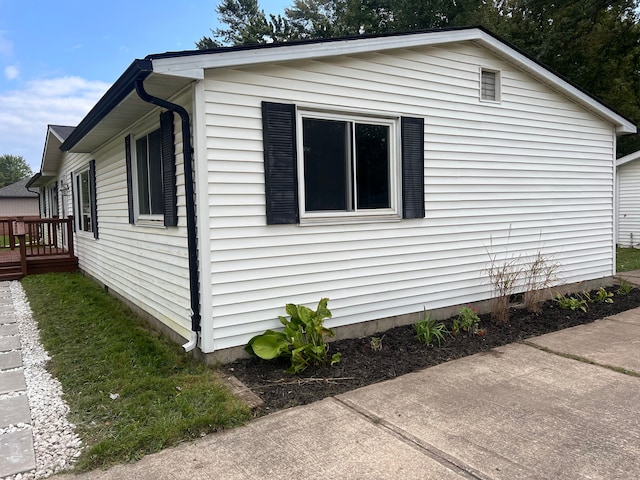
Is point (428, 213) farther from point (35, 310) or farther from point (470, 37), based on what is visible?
point (35, 310)

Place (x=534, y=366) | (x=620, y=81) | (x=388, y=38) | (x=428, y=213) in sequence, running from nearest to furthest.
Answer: (x=534, y=366)
(x=388, y=38)
(x=428, y=213)
(x=620, y=81)

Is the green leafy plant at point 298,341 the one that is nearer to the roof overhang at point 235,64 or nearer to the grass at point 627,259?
the roof overhang at point 235,64

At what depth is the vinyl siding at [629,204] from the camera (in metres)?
14.6

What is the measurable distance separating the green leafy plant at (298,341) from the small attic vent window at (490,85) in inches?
152

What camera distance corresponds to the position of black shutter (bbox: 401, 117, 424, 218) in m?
5.14

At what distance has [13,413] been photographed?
331cm

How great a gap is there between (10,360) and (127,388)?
1.79m

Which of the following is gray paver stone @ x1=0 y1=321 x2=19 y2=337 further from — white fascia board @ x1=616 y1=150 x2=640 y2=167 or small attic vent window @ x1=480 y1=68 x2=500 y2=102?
white fascia board @ x1=616 y1=150 x2=640 y2=167

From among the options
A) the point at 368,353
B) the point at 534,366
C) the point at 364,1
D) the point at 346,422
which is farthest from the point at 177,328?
the point at 364,1

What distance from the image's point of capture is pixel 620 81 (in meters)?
17.8

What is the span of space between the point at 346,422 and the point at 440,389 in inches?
38.2

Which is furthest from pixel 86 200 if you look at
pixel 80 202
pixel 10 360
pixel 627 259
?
pixel 627 259

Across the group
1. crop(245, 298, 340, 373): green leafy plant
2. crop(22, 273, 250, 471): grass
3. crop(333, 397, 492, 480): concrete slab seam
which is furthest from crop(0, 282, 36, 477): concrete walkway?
crop(333, 397, 492, 480): concrete slab seam

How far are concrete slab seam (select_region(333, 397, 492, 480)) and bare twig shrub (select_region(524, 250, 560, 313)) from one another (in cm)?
381
